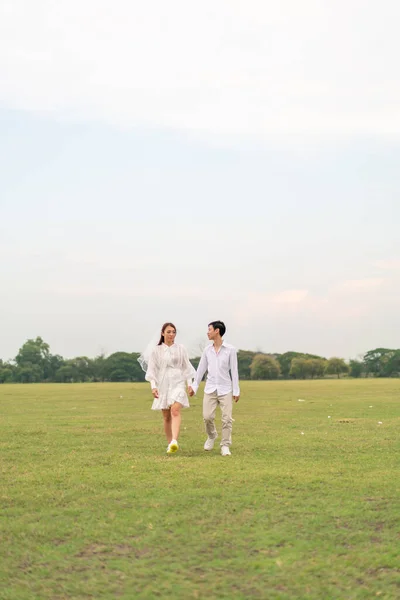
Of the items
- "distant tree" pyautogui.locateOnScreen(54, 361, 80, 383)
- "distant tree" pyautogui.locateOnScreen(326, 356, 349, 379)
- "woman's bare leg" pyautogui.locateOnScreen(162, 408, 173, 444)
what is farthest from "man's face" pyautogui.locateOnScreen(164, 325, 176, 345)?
"distant tree" pyautogui.locateOnScreen(326, 356, 349, 379)

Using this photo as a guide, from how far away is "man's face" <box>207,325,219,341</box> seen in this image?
513 inches

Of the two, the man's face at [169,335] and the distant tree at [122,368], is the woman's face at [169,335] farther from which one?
the distant tree at [122,368]

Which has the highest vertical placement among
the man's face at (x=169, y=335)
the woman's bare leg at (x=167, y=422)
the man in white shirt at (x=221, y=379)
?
the man's face at (x=169, y=335)

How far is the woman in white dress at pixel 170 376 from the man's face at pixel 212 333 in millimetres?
578

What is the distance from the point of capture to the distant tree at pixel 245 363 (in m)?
137

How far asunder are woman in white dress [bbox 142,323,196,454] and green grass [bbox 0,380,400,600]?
0.77 m

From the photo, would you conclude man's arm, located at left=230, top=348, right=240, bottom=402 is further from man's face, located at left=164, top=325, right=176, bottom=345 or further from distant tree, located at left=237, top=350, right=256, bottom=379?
distant tree, located at left=237, top=350, right=256, bottom=379

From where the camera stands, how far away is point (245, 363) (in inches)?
5522

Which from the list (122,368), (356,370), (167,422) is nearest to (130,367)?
(122,368)

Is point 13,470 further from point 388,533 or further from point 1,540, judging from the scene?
point 388,533

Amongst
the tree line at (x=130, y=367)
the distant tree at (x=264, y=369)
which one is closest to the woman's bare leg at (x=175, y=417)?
the tree line at (x=130, y=367)

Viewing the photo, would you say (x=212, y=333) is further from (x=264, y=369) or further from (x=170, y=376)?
(x=264, y=369)

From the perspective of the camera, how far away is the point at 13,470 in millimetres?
11430

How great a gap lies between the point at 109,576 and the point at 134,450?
8.03 meters
